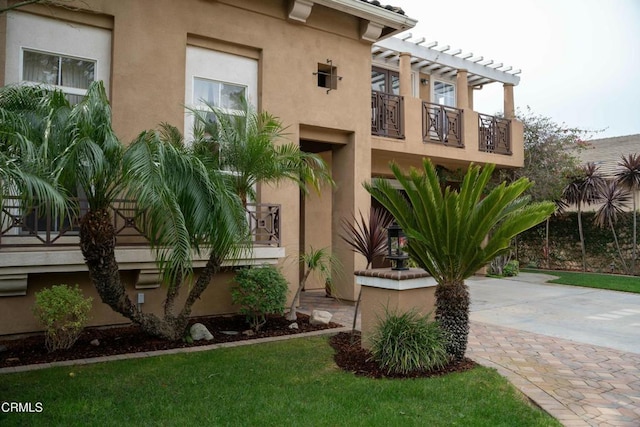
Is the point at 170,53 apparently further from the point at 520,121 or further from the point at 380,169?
the point at 520,121

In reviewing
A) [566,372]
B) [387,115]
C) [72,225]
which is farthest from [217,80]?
[566,372]

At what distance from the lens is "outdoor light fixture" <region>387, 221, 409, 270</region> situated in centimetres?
682

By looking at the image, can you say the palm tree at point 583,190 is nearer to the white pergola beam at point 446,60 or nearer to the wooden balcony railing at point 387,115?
the white pergola beam at point 446,60

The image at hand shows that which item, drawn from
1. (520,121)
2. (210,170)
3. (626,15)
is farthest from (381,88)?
(626,15)

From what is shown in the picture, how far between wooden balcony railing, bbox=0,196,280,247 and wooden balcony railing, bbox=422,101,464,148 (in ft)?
19.1

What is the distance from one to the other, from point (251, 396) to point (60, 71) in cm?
635

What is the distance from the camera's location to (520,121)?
A: 634 inches

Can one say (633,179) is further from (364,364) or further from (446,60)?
(364,364)

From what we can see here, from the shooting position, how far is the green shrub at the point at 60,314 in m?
6.61

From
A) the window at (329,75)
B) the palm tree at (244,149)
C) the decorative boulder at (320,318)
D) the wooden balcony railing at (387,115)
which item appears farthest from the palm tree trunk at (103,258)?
the wooden balcony railing at (387,115)

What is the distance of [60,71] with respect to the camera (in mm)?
8141

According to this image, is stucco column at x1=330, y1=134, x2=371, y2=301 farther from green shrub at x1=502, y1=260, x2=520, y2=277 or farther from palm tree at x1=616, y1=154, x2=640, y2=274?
palm tree at x1=616, y1=154, x2=640, y2=274

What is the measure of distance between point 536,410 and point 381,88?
467 inches
